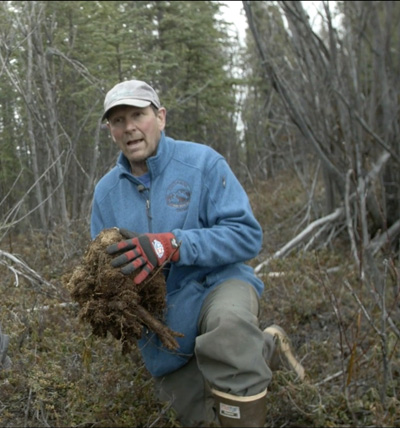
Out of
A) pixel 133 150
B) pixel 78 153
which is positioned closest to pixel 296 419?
pixel 133 150

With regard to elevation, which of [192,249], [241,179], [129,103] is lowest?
Result: [241,179]

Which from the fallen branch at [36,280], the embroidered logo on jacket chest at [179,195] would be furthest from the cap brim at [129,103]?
the fallen branch at [36,280]

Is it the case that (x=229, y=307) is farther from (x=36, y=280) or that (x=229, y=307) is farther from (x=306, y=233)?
(x=306, y=233)

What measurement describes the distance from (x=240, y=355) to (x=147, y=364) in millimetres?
830

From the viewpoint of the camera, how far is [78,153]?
18.8 ft

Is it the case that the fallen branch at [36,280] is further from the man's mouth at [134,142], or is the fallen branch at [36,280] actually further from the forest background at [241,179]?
the man's mouth at [134,142]

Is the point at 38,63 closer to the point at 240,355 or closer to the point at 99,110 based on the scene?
the point at 99,110

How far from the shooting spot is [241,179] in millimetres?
10430

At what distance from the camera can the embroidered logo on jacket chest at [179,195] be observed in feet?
10.7

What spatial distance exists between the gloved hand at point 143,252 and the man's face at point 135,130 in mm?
597

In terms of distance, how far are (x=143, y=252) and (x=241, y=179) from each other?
25.4 ft

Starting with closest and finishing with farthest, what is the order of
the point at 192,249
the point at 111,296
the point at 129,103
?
1. the point at 111,296
2. the point at 192,249
3. the point at 129,103

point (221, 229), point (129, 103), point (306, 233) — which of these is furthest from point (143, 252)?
point (306, 233)

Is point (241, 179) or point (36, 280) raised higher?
point (36, 280)
